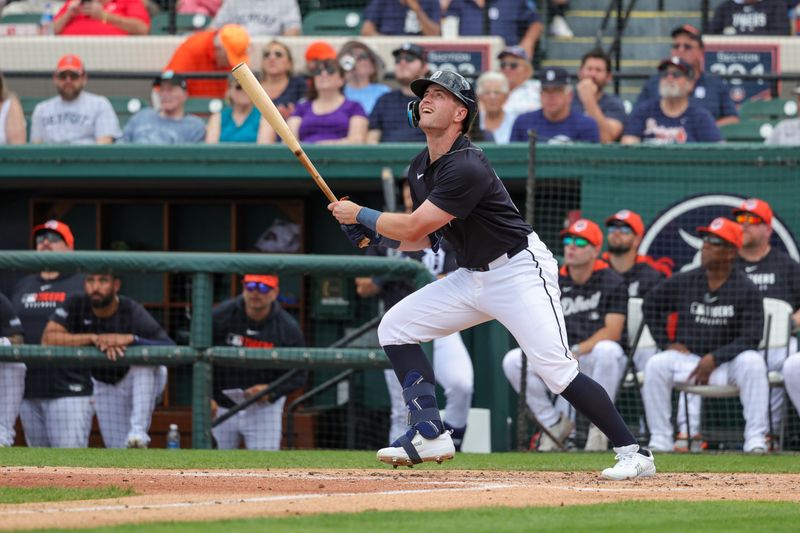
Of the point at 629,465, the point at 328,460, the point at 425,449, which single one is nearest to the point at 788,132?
the point at 328,460

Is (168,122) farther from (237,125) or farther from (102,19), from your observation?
(102,19)

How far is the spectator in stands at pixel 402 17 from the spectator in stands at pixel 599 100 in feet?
6.12

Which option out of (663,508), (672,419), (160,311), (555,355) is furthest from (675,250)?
(663,508)

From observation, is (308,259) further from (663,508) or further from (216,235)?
(663,508)

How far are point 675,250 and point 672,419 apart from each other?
4.61 feet

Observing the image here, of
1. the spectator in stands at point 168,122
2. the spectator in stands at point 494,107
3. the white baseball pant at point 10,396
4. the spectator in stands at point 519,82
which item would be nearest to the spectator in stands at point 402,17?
the spectator in stands at point 519,82

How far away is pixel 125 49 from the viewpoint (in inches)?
485

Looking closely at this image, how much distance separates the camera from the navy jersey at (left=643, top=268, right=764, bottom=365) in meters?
8.84

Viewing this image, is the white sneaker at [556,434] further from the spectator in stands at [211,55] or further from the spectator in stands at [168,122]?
the spectator in stands at [211,55]

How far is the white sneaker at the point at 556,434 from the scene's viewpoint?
895 cm

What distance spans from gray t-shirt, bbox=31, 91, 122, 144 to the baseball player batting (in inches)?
211

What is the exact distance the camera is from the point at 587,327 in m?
9.25

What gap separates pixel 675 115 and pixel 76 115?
4.62 metres

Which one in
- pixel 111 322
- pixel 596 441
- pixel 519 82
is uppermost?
pixel 519 82
